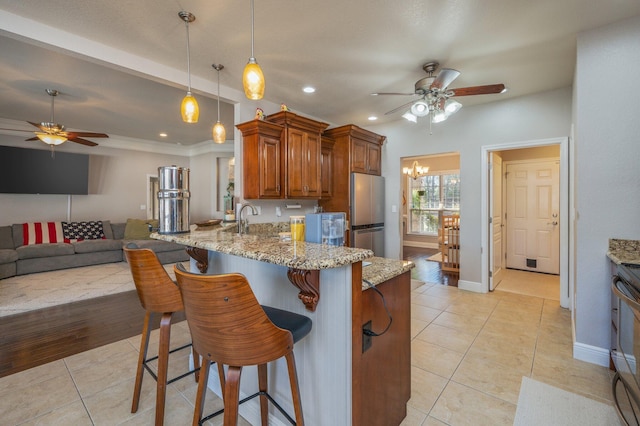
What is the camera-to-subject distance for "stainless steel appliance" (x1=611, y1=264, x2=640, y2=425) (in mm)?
1354

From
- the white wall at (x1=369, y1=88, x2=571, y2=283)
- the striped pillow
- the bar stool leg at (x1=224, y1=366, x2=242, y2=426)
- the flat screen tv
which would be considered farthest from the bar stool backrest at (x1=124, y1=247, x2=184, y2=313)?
the flat screen tv

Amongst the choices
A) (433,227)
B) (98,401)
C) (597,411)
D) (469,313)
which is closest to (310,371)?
(98,401)

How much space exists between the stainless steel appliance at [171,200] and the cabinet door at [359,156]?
109 inches

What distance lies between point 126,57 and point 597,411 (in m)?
4.51

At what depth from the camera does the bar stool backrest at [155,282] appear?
1.54 meters

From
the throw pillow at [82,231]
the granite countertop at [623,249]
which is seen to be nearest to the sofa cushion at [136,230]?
the throw pillow at [82,231]

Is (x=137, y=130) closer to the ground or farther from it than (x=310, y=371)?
farther from it

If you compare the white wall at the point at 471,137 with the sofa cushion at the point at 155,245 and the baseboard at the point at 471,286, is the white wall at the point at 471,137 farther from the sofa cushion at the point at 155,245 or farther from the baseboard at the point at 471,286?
the sofa cushion at the point at 155,245

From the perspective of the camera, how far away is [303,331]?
4.13ft

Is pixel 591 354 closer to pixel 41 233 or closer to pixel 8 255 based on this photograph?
pixel 8 255

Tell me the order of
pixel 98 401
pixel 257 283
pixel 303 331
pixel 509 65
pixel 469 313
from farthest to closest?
pixel 469 313 → pixel 509 65 → pixel 98 401 → pixel 257 283 → pixel 303 331

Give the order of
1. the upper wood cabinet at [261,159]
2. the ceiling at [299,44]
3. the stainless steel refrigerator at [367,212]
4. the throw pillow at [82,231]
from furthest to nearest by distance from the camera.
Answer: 1. the throw pillow at [82,231]
2. the stainless steel refrigerator at [367,212]
3. the upper wood cabinet at [261,159]
4. the ceiling at [299,44]

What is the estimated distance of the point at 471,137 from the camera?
417 centimetres

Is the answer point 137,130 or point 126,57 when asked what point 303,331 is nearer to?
point 126,57
